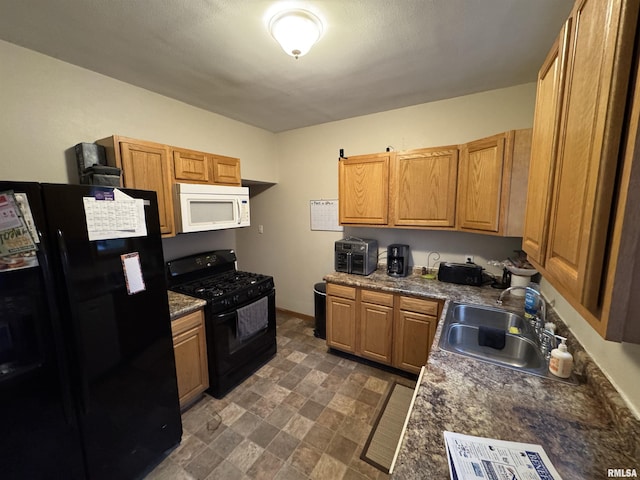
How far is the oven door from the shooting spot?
2.09 meters

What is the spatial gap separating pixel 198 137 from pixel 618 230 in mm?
2967

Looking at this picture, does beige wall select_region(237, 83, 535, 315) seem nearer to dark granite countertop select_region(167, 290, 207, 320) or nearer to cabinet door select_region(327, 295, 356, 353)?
cabinet door select_region(327, 295, 356, 353)

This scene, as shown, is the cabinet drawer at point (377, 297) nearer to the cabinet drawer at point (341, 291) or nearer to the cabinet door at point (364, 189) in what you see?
the cabinet drawer at point (341, 291)

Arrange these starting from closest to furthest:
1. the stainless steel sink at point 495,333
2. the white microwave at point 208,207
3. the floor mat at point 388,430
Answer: the stainless steel sink at point 495,333, the floor mat at point 388,430, the white microwave at point 208,207

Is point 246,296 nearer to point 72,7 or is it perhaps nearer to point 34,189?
point 34,189

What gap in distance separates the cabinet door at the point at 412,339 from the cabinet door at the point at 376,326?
0.08 m

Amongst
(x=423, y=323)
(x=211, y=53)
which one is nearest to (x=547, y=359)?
(x=423, y=323)

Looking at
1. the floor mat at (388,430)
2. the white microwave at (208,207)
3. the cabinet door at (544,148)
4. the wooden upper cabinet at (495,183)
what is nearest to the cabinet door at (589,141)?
the cabinet door at (544,148)

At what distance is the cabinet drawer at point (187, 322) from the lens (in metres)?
1.84

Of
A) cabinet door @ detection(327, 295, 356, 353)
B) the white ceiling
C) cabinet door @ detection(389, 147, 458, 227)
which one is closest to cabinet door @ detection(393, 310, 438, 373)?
cabinet door @ detection(327, 295, 356, 353)

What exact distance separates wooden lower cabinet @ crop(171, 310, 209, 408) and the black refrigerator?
10.2 inches

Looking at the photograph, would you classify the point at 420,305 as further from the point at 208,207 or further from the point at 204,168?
the point at 204,168

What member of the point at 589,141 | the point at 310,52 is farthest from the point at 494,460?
the point at 310,52

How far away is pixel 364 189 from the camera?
2.61m
